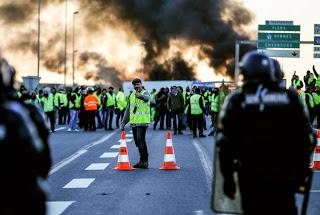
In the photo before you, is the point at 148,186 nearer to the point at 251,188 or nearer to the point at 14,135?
the point at 251,188

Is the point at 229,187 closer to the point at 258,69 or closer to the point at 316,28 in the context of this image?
the point at 258,69

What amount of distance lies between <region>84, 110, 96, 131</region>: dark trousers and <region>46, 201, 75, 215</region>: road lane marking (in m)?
19.5

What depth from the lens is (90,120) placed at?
2909 centimetres

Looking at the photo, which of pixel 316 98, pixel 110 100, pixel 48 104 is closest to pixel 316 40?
pixel 316 98

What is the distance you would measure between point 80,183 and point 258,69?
23.9ft

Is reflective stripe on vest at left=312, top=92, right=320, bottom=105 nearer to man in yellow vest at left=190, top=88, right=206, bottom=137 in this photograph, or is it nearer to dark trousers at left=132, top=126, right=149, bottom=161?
man in yellow vest at left=190, top=88, right=206, bottom=137

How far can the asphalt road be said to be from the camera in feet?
30.0

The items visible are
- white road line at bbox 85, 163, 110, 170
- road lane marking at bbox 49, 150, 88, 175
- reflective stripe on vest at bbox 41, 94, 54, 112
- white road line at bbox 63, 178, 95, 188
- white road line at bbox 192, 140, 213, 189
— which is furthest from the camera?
reflective stripe on vest at bbox 41, 94, 54, 112

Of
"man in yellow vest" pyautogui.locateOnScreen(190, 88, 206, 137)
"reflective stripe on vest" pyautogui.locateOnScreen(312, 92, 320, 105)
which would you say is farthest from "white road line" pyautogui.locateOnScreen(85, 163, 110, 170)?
Answer: "reflective stripe on vest" pyautogui.locateOnScreen(312, 92, 320, 105)

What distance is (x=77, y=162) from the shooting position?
15805mm

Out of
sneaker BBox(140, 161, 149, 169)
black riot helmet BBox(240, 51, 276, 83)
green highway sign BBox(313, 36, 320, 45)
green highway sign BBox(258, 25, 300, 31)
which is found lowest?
sneaker BBox(140, 161, 149, 169)

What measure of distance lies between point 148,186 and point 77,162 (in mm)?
4633

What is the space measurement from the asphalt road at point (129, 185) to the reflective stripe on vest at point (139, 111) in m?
0.90

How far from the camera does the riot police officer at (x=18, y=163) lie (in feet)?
12.3
